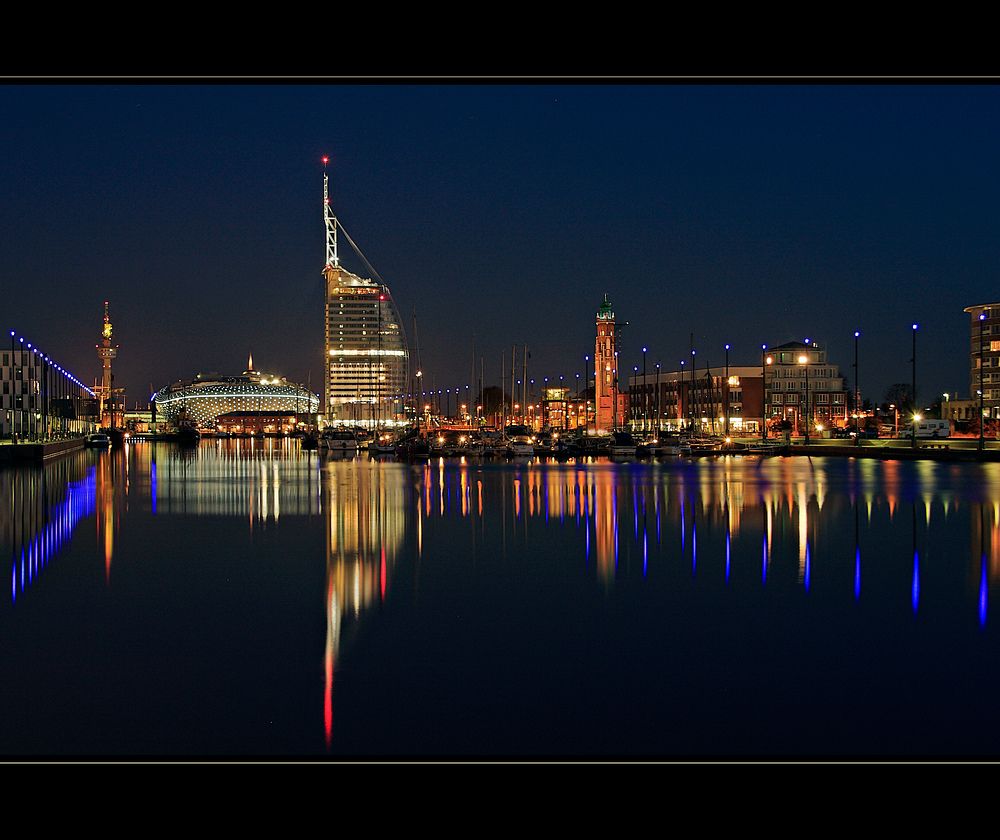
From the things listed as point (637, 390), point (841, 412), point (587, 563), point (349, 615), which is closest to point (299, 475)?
point (587, 563)

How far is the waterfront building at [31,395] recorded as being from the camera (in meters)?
71.8

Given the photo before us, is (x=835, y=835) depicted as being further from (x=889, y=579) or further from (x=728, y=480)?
(x=728, y=480)

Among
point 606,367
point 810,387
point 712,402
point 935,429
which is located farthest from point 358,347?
point 935,429

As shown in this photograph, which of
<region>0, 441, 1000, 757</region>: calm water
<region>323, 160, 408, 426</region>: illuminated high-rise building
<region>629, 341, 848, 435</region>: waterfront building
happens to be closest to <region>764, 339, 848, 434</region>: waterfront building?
<region>629, 341, 848, 435</region>: waterfront building

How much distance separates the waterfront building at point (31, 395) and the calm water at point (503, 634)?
49.5 meters

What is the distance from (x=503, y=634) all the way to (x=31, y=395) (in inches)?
3035

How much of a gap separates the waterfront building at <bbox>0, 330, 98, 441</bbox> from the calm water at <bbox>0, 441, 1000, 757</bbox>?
4951 cm

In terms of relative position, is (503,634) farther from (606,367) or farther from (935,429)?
(606,367)

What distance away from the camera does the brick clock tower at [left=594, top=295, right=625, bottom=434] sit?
14688 cm

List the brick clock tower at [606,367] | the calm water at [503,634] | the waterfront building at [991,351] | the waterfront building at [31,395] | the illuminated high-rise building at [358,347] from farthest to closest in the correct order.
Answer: the illuminated high-rise building at [358,347]
the brick clock tower at [606,367]
the waterfront building at [991,351]
the waterfront building at [31,395]
the calm water at [503,634]

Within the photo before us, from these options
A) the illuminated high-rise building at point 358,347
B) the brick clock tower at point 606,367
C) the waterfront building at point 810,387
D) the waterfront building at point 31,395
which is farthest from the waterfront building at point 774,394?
the waterfront building at point 31,395

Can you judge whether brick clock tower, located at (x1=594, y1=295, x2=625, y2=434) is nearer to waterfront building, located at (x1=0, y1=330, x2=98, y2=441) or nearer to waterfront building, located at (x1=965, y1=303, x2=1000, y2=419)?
waterfront building, located at (x1=965, y1=303, x2=1000, y2=419)

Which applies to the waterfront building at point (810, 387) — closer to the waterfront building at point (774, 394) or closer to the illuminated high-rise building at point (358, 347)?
the waterfront building at point (774, 394)

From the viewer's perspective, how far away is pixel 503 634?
11297 millimetres
